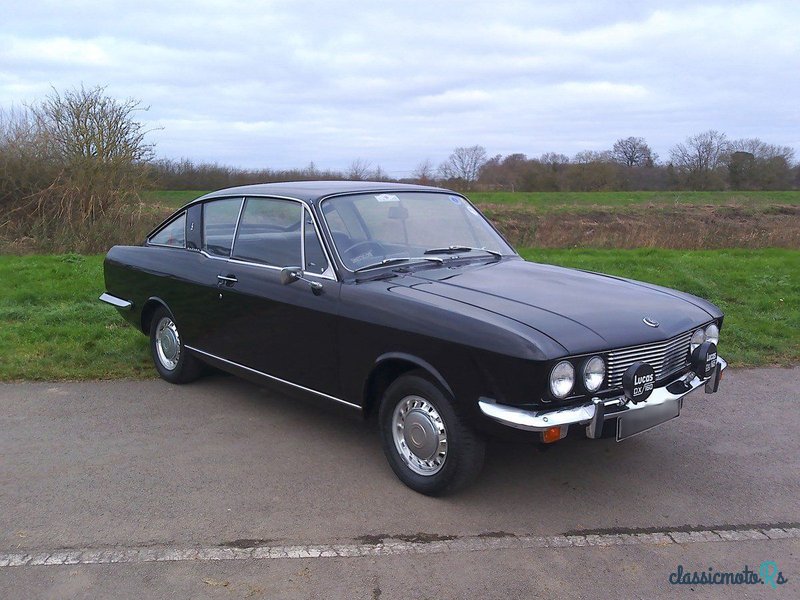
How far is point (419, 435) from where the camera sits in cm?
405

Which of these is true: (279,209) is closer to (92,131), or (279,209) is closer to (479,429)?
(479,429)

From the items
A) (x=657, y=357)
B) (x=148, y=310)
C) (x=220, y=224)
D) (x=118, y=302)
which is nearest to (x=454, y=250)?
(x=657, y=357)

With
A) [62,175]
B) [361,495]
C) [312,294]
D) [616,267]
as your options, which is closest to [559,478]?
[361,495]

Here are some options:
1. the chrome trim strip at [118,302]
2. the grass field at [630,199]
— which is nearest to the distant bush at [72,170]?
the chrome trim strip at [118,302]

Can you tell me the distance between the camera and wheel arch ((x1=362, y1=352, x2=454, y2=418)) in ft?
12.8

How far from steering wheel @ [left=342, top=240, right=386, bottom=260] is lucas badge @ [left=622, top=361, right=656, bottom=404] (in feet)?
5.92

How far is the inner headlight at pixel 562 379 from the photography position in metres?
3.57

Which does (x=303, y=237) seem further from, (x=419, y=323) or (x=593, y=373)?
(x=593, y=373)

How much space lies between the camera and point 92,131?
1764cm

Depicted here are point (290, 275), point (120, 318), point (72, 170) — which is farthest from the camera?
point (72, 170)

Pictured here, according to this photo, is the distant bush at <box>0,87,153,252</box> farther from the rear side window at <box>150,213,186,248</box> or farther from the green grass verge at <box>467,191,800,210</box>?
the green grass verge at <box>467,191,800,210</box>

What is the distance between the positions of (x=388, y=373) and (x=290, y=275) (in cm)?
97

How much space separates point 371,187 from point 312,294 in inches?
45.4

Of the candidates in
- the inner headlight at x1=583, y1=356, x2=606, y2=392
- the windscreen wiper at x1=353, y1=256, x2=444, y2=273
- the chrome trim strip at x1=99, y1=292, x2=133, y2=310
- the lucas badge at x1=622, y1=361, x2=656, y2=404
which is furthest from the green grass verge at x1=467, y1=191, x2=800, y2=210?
the inner headlight at x1=583, y1=356, x2=606, y2=392
